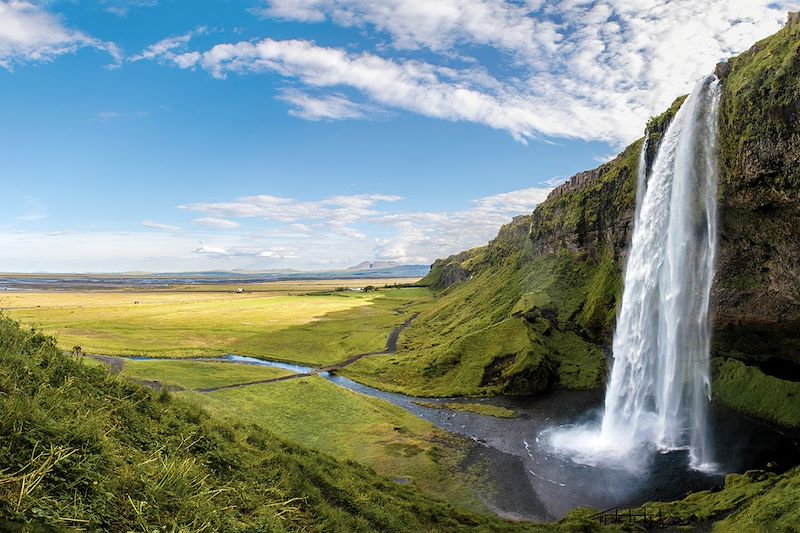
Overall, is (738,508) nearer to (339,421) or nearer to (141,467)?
(141,467)

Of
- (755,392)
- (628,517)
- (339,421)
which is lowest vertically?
(339,421)

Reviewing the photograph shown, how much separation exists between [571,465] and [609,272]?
43.3 metres

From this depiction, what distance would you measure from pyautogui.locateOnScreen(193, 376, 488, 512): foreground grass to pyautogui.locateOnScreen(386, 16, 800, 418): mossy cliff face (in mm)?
13438

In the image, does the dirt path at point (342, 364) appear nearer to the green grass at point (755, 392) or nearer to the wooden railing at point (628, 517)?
the wooden railing at point (628, 517)

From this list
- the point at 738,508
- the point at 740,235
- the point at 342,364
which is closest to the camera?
the point at 738,508

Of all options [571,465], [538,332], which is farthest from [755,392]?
[538,332]

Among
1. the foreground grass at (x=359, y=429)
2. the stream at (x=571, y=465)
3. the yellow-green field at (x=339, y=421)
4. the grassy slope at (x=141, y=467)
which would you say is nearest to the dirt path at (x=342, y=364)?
the yellow-green field at (x=339, y=421)

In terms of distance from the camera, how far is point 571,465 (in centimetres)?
3972

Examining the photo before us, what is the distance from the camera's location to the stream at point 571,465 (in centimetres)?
3306

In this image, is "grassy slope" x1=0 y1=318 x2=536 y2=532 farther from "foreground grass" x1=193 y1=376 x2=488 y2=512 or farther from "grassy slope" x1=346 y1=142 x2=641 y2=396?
"grassy slope" x1=346 y1=142 x2=641 y2=396

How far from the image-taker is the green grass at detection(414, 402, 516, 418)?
54.0m

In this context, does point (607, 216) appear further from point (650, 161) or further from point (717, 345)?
point (717, 345)

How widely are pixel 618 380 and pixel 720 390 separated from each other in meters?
10.4

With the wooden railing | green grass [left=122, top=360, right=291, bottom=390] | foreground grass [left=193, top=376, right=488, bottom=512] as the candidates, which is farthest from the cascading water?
green grass [left=122, top=360, right=291, bottom=390]
